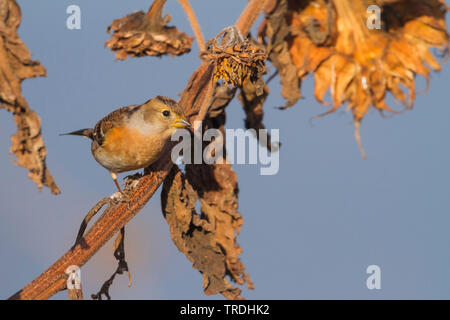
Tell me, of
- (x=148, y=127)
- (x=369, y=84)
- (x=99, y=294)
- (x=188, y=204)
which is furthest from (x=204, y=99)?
(x=99, y=294)

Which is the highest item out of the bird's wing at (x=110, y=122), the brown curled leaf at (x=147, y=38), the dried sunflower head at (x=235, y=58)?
the brown curled leaf at (x=147, y=38)

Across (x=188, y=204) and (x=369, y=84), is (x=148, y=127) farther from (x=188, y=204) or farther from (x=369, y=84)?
(x=369, y=84)

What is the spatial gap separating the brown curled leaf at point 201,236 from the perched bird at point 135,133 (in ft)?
0.69

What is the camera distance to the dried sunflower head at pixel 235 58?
3316 millimetres

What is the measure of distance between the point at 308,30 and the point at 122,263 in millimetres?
1814

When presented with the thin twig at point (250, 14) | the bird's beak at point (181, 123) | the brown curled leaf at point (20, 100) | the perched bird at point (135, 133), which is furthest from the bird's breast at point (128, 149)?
the brown curled leaf at point (20, 100)

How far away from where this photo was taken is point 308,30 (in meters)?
4.03

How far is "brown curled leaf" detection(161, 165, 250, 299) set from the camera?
392 cm

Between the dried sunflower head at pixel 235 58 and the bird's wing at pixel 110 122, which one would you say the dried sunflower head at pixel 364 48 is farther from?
the bird's wing at pixel 110 122

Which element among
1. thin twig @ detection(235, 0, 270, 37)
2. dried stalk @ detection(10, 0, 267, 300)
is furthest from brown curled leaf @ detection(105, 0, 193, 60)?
thin twig @ detection(235, 0, 270, 37)

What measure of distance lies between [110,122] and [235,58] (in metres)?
1.14

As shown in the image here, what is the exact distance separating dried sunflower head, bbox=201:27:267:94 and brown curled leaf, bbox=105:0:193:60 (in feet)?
2.46

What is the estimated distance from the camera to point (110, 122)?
4086 millimetres

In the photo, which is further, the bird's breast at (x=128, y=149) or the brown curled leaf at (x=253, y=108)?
the brown curled leaf at (x=253, y=108)
